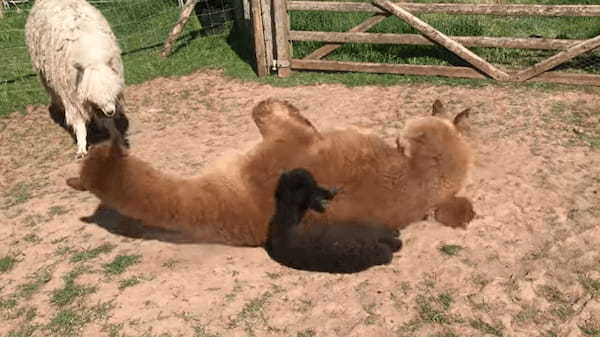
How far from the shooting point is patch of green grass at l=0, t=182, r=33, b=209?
5159mm

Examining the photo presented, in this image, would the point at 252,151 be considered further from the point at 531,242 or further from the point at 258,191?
the point at 531,242

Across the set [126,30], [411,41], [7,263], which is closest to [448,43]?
[411,41]

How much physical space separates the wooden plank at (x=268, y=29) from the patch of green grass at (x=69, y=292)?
5215mm

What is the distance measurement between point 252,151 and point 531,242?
100 inches

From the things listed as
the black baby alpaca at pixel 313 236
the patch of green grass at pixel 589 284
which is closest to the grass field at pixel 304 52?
the patch of green grass at pixel 589 284

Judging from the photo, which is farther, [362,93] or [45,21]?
[362,93]

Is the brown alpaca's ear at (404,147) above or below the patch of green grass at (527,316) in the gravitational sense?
above

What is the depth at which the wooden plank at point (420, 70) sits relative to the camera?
22.2ft

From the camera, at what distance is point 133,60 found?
30.6ft

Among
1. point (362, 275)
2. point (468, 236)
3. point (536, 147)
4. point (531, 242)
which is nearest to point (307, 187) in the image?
point (362, 275)

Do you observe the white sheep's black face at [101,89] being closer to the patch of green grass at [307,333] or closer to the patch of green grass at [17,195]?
the patch of green grass at [17,195]

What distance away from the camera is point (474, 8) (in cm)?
700

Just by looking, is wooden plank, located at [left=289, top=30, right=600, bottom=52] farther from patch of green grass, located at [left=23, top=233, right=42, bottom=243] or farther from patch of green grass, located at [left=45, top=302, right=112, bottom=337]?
patch of green grass, located at [left=45, top=302, right=112, bottom=337]

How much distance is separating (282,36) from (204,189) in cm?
562
